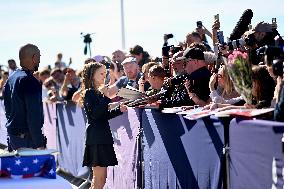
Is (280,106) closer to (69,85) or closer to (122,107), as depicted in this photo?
(122,107)

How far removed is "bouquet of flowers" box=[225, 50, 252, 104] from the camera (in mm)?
6090

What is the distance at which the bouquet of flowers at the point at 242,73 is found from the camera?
609cm

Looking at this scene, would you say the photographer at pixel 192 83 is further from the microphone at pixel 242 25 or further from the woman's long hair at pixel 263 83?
the woman's long hair at pixel 263 83

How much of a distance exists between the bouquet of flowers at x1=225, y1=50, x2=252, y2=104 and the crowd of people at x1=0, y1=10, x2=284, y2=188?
45mm

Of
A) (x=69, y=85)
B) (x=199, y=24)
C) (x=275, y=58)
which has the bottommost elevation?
(x=69, y=85)

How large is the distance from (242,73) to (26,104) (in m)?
2.47

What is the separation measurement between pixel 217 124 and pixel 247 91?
443 mm

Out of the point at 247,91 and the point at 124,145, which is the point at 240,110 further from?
the point at 124,145

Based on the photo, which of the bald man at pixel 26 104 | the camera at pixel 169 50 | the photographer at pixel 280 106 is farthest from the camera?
the camera at pixel 169 50

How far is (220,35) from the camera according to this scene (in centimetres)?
809

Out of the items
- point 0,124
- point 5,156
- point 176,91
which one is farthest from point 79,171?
point 0,124

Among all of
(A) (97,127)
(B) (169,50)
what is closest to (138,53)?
(B) (169,50)

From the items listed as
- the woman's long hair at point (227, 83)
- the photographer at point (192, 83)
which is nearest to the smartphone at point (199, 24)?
the photographer at point (192, 83)

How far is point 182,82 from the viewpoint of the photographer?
26.3 ft
